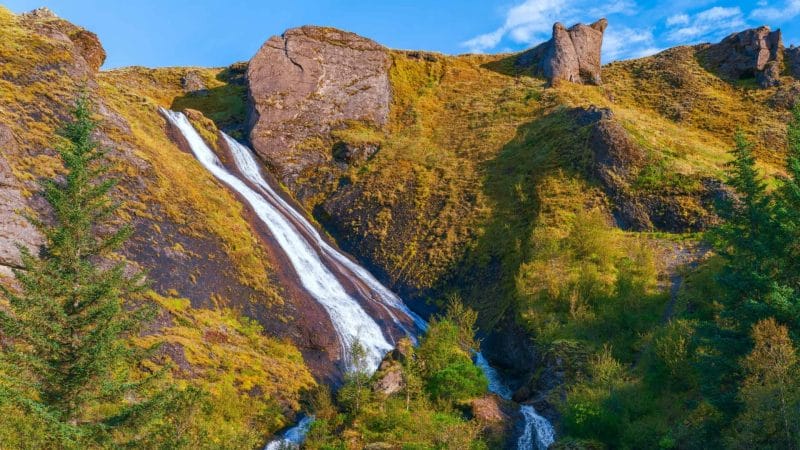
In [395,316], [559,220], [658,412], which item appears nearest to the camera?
[658,412]

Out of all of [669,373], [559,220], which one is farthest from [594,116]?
[669,373]

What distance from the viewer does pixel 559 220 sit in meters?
44.2

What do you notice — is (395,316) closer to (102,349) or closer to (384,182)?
(384,182)

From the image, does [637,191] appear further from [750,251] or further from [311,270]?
[311,270]

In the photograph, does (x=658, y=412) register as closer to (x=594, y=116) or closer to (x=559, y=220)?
(x=559, y=220)

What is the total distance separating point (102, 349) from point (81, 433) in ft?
7.22

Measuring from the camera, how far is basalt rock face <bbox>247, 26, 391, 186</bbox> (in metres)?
62.2

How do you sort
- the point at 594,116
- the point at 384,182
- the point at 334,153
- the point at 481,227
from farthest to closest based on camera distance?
the point at 334,153, the point at 384,182, the point at 594,116, the point at 481,227

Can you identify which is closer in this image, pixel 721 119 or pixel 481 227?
pixel 481 227

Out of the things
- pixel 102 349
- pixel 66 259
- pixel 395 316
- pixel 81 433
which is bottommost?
pixel 395 316

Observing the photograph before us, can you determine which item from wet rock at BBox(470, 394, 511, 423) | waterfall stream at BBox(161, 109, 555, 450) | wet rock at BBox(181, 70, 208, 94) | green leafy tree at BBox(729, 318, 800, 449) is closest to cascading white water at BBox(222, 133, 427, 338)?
waterfall stream at BBox(161, 109, 555, 450)

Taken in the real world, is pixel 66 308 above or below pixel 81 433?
above

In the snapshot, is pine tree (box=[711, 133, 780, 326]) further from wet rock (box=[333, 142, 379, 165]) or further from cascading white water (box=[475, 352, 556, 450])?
wet rock (box=[333, 142, 379, 165])

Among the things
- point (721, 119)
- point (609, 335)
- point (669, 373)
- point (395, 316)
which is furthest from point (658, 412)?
point (721, 119)
